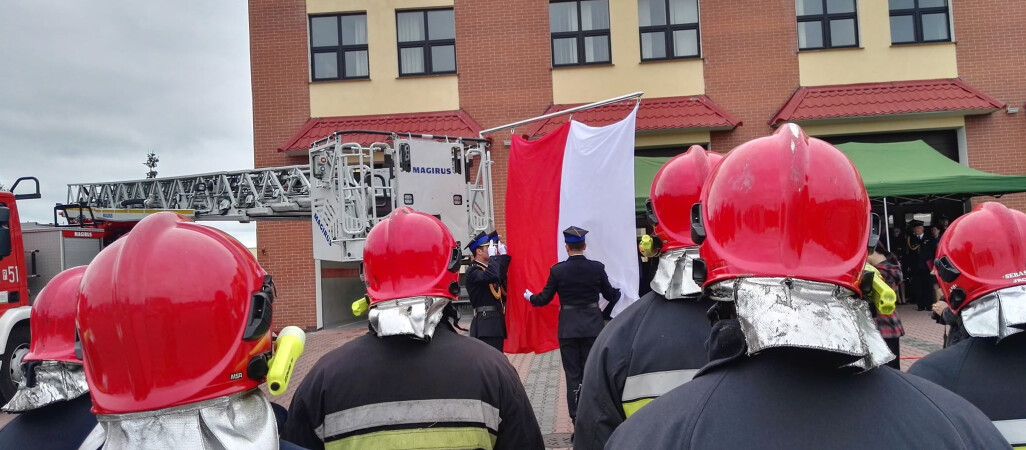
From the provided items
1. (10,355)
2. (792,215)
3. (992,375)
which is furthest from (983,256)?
(10,355)

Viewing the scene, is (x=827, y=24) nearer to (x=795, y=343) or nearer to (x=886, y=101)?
(x=886, y=101)

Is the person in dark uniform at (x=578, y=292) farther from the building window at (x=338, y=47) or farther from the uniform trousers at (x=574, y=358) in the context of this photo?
the building window at (x=338, y=47)

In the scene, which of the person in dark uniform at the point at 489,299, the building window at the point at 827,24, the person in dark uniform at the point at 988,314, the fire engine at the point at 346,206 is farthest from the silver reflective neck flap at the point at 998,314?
the building window at the point at 827,24

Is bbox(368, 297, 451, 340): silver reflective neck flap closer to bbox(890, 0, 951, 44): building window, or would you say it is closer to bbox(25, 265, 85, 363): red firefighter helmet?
bbox(25, 265, 85, 363): red firefighter helmet

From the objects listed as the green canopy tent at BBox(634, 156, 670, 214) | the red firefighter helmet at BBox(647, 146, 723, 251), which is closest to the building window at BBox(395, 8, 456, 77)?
the green canopy tent at BBox(634, 156, 670, 214)

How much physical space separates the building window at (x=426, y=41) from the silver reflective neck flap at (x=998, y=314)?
1359cm

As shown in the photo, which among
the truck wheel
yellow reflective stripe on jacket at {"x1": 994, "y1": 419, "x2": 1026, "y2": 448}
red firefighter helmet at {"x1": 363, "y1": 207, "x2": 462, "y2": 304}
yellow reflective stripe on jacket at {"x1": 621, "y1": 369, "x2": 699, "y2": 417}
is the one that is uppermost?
red firefighter helmet at {"x1": 363, "y1": 207, "x2": 462, "y2": 304}

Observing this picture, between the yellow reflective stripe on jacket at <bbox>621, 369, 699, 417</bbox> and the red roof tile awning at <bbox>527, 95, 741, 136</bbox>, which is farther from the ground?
the red roof tile awning at <bbox>527, 95, 741, 136</bbox>

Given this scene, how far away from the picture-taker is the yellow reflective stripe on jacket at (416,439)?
7.80 ft

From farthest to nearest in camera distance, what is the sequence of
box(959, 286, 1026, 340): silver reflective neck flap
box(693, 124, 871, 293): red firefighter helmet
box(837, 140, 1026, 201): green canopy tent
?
1. box(837, 140, 1026, 201): green canopy tent
2. box(959, 286, 1026, 340): silver reflective neck flap
3. box(693, 124, 871, 293): red firefighter helmet

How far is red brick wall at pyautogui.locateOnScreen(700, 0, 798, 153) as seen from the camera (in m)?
14.5

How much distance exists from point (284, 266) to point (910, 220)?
14.5 meters

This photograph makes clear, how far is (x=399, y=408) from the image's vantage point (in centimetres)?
241

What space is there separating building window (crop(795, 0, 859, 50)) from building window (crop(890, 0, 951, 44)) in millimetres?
919
